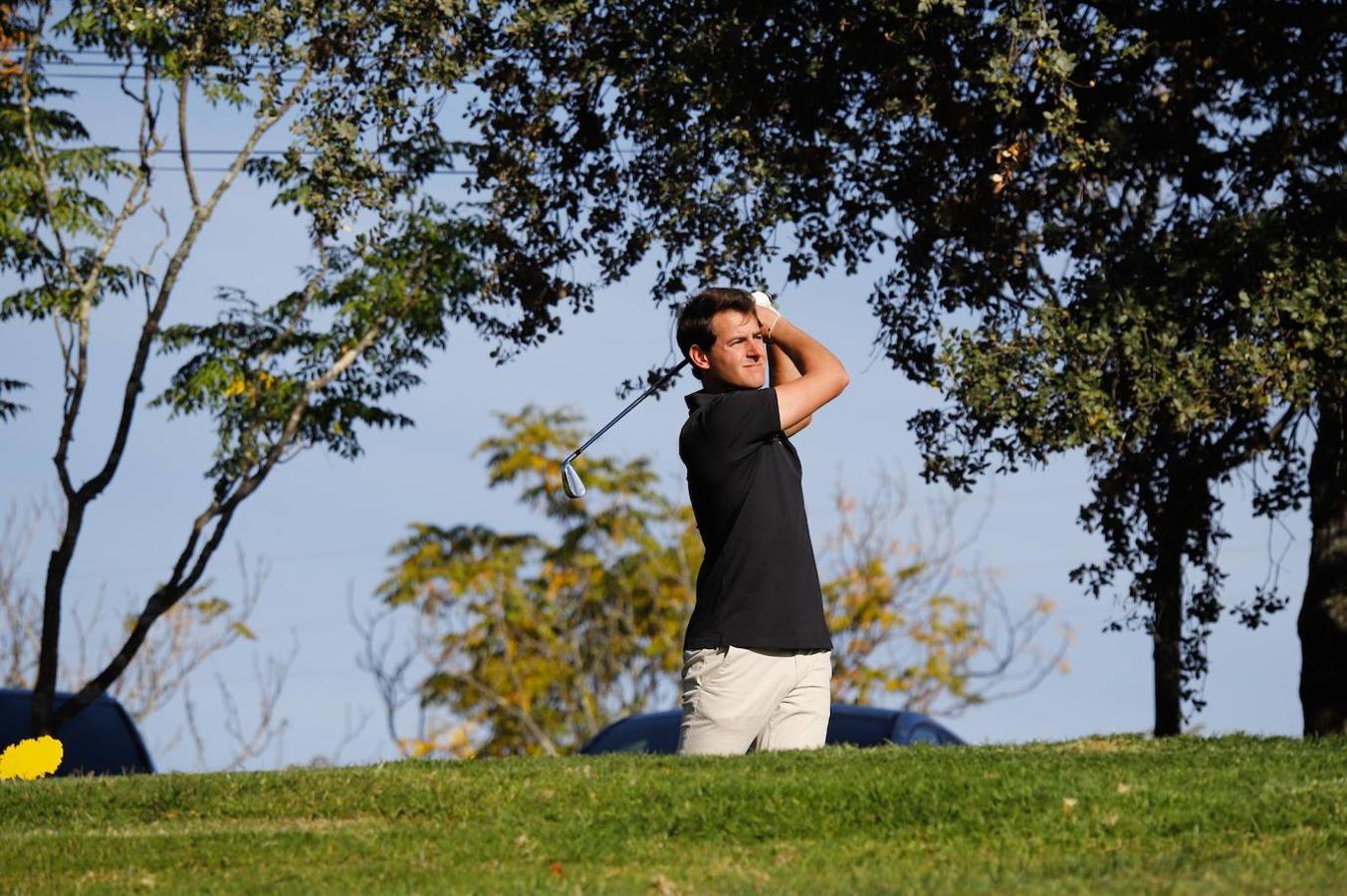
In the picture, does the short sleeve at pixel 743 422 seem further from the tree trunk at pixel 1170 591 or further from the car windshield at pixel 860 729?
the tree trunk at pixel 1170 591

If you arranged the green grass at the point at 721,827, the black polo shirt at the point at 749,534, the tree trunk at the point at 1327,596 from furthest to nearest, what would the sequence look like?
the tree trunk at the point at 1327,596 < the black polo shirt at the point at 749,534 < the green grass at the point at 721,827

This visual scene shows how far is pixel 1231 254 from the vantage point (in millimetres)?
10961

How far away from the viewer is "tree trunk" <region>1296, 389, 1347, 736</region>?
12305 millimetres

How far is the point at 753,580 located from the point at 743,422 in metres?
0.55

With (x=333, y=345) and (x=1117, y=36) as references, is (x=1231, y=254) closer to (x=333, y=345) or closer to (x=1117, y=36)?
(x=1117, y=36)

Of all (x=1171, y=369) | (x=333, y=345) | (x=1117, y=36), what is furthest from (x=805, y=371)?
(x=333, y=345)

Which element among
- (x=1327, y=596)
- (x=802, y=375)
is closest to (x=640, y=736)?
(x=1327, y=596)

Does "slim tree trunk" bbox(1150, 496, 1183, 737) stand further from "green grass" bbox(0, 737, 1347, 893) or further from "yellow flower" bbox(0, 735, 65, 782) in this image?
"yellow flower" bbox(0, 735, 65, 782)

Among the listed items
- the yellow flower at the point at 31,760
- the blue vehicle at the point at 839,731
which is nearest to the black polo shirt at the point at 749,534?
the yellow flower at the point at 31,760

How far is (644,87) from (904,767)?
7.29 meters

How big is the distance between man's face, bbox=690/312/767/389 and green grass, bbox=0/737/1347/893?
1.40 metres

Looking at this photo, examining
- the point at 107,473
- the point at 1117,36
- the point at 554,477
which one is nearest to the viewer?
the point at 1117,36

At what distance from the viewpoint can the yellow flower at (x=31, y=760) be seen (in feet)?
28.9

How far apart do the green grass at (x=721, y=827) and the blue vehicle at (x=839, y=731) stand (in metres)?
5.54
